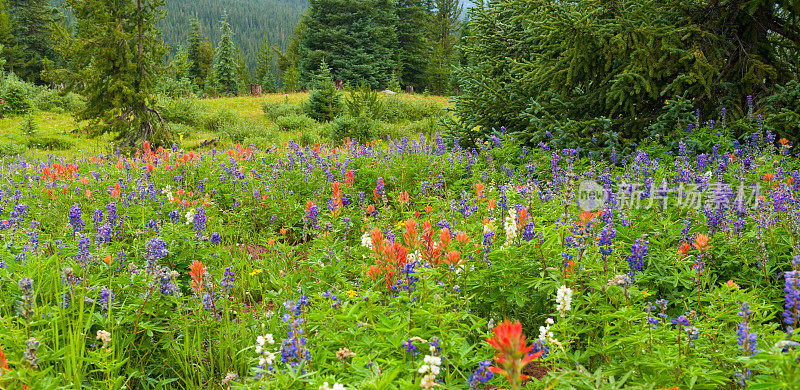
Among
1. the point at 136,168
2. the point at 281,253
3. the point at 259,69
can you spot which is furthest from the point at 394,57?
the point at 281,253

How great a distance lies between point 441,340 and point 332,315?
2.00ft

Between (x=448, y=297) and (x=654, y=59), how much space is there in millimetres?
5407

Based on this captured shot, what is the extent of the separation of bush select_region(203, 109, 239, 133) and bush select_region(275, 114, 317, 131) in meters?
2.41

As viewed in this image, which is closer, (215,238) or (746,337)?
(746,337)

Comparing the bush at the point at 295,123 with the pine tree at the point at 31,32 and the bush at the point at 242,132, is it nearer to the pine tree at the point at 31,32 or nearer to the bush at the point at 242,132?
the bush at the point at 242,132

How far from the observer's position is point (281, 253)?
4.21 metres

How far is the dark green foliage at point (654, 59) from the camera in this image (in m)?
6.02

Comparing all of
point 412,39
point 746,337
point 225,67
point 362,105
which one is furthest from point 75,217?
point 225,67

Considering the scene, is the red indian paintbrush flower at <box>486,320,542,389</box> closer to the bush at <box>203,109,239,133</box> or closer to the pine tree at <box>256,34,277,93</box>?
the bush at <box>203,109,239,133</box>

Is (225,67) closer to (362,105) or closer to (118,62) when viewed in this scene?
(362,105)

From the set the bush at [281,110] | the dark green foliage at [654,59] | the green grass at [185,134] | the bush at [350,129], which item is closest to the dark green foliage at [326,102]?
Result: the green grass at [185,134]

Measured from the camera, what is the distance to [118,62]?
10938 millimetres

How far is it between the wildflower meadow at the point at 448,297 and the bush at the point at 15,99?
20744 mm

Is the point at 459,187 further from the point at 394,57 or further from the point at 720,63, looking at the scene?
the point at 394,57
